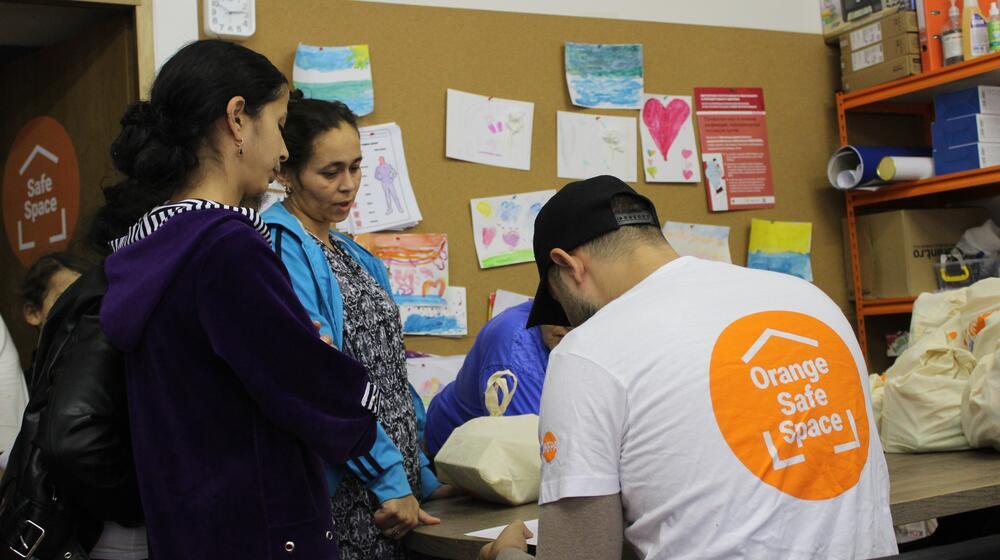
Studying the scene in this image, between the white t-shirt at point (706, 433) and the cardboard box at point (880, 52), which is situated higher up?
the cardboard box at point (880, 52)

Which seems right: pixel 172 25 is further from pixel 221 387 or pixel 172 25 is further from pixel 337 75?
pixel 221 387

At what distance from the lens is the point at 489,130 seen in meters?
3.25

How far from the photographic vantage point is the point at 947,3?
3.52 m

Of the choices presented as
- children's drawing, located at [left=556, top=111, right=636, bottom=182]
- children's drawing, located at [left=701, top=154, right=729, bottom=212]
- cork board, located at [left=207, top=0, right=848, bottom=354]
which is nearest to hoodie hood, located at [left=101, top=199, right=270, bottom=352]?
cork board, located at [left=207, top=0, right=848, bottom=354]

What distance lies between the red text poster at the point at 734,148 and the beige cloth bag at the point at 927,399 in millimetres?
1365

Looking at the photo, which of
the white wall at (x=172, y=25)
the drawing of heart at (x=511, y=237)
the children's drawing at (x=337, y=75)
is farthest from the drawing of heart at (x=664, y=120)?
the white wall at (x=172, y=25)

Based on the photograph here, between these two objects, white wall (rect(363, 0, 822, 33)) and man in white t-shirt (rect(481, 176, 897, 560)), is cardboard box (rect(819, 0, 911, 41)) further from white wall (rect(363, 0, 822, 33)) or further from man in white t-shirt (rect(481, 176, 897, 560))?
Answer: man in white t-shirt (rect(481, 176, 897, 560))

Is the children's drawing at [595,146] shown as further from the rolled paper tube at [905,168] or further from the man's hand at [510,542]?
the man's hand at [510,542]

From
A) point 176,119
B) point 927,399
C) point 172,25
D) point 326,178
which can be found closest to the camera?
point 176,119

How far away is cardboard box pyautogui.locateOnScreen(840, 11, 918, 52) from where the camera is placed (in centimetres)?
354

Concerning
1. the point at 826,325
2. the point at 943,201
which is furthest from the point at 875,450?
the point at 943,201

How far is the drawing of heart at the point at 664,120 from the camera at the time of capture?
3525 mm

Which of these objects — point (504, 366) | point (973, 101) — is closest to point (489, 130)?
point (504, 366)

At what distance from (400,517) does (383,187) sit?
1.42 metres
